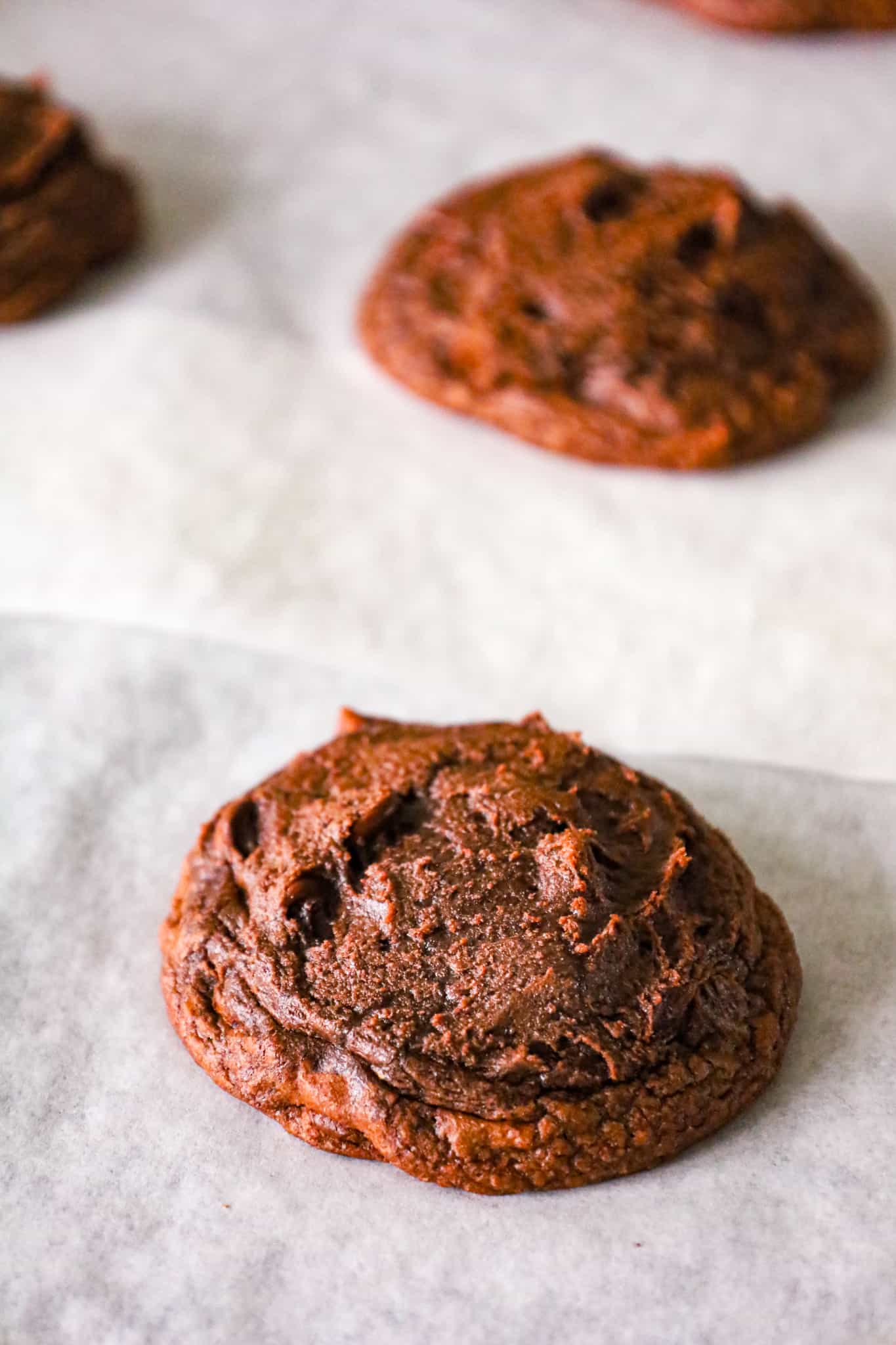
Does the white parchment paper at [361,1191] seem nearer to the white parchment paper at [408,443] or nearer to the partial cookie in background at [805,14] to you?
the white parchment paper at [408,443]

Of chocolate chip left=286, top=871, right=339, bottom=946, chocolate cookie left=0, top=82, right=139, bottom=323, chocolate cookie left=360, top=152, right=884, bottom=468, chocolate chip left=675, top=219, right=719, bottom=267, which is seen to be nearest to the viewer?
chocolate chip left=286, top=871, right=339, bottom=946

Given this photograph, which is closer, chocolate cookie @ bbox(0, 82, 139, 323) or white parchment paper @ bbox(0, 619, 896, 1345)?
white parchment paper @ bbox(0, 619, 896, 1345)

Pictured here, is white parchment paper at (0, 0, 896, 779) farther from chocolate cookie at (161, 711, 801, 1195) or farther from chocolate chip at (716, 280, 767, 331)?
chocolate cookie at (161, 711, 801, 1195)

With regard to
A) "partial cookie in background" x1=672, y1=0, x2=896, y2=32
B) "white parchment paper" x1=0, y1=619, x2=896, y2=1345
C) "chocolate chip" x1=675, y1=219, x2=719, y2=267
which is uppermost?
"partial cookie in background" x1=672, y1=0, x2=896, y2=32

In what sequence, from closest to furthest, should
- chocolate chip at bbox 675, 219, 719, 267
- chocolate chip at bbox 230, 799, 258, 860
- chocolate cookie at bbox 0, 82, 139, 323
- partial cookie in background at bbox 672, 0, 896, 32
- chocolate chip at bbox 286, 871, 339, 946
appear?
chocolate chip at bbox 286, 871, 339, 946 → chocolate chip at bbox 230, 799, 258, 860 → chocolate chip at bbox 675, 219, 719, 267 → chocolate cookie at bbox 0, 82, 139, 323 → partial cookie in background at bbox 672, 0, 896, 32

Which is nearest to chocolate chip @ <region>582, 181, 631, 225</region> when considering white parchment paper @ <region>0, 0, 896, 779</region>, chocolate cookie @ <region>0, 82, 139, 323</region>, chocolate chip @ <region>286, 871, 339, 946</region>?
white parchment paper @ <region>0, 0, 896, 779</region>

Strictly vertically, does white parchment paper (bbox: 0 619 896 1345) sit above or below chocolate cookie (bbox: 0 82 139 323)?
below

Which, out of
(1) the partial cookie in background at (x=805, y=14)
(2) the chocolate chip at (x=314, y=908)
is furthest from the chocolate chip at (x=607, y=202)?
(2) the chocolate chip at (x=314, y=908)
